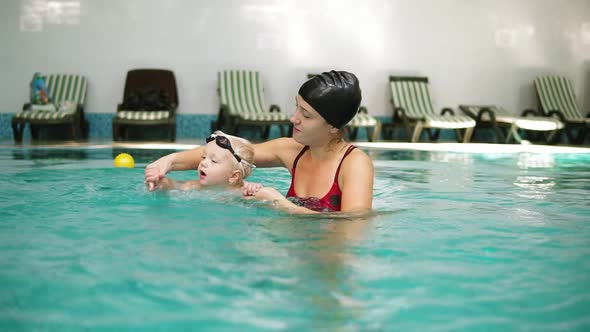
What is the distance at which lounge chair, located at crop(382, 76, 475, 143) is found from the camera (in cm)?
1031

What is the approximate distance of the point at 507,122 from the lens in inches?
419

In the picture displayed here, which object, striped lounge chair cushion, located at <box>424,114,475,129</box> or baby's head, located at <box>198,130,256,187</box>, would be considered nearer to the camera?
baby's head, located at <box>198,130,256,187</box>

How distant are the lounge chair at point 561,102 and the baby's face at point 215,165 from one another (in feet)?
28.2

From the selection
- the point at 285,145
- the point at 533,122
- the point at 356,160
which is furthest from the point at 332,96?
the point at 533,122

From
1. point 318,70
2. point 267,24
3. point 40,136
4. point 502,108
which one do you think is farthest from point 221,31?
point 502,108

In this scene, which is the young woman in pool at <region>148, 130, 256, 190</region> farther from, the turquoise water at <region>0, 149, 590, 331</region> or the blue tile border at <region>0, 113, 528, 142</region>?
the blue tile border at <region>0, 113, 528, 142</region>

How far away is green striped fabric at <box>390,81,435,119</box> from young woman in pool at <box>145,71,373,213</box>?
7.63 meters

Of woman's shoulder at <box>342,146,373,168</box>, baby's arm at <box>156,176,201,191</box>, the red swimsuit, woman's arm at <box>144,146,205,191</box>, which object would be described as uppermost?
woman's shoulder at <box>342,146,373,168</box>

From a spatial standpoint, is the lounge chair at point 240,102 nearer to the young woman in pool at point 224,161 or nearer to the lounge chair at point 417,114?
the lounge chair at point 417,114

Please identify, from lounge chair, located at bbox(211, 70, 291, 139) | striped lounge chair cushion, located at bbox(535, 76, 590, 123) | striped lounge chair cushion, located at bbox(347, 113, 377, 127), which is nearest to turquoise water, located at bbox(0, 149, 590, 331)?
lounge chair, located at bbox(211, 70, 291, 139)

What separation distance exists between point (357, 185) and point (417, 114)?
782 cm

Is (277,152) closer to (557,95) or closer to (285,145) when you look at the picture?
(285,145)

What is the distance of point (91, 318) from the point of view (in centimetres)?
191

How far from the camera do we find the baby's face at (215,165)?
360 cm
